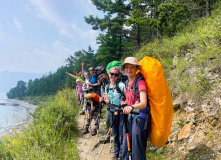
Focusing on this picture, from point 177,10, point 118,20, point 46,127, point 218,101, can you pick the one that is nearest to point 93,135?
point 46,127

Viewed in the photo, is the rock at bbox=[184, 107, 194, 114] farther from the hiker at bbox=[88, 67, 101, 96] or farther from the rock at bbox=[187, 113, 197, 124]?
the hiker at bbox=[88, 67, 101, 96]

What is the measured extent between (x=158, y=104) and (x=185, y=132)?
5.74 ft

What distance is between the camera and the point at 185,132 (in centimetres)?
345

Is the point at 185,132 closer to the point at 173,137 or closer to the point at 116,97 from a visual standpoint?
the point at 173,137

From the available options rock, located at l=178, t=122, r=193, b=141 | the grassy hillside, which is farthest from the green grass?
the grassy hillside

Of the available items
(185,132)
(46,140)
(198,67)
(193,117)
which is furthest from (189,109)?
(46,140)

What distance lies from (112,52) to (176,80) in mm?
16362

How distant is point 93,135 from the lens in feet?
19.4

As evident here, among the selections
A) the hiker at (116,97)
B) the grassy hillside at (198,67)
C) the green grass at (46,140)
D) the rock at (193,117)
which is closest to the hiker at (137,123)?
the hiker at (116,97)

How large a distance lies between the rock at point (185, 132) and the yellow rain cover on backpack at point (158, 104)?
1349mm

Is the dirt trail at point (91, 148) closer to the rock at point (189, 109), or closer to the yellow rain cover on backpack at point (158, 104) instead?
the rock at point (189, 109)

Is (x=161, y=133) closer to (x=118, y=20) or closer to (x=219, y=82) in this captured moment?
(x=219, y=82)

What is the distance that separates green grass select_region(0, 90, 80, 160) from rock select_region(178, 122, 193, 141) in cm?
286

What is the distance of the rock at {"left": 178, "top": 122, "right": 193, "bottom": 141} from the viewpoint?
11.1 feet
